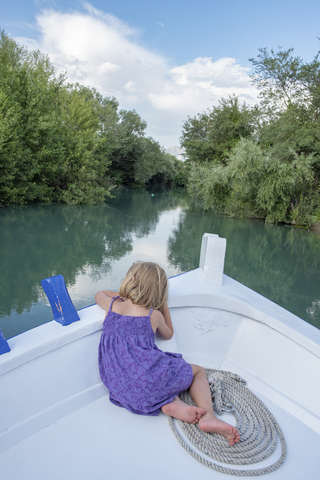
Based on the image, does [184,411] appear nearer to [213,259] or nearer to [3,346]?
[3,346]

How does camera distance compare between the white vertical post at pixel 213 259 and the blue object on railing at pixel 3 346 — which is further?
the white vertical post at pixel 213 259

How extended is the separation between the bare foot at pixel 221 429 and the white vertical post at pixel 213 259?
90 centimetres

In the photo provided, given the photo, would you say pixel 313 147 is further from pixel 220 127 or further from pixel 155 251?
pixel 155 251

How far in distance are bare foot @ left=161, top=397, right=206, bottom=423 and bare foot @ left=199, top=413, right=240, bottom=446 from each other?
0.14ft

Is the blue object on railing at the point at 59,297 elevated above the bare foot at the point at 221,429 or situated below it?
above

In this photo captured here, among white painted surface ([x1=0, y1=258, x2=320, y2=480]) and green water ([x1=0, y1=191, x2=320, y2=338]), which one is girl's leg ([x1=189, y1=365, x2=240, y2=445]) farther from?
green water ([x1=0, y1=191, x2=320, y2=338])

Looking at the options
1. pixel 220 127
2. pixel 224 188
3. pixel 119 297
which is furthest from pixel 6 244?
pixel 220 127

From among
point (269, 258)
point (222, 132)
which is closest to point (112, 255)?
point (269, 258)

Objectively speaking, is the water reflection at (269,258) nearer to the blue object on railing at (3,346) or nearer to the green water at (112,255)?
the green water at (112,255)

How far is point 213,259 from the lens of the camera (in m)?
2.09

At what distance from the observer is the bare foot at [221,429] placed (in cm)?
139

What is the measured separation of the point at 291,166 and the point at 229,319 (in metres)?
12.5

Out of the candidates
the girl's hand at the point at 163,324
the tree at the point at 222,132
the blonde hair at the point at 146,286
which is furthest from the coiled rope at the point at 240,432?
the tree at the point at 222,132

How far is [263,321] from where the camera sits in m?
1.92
